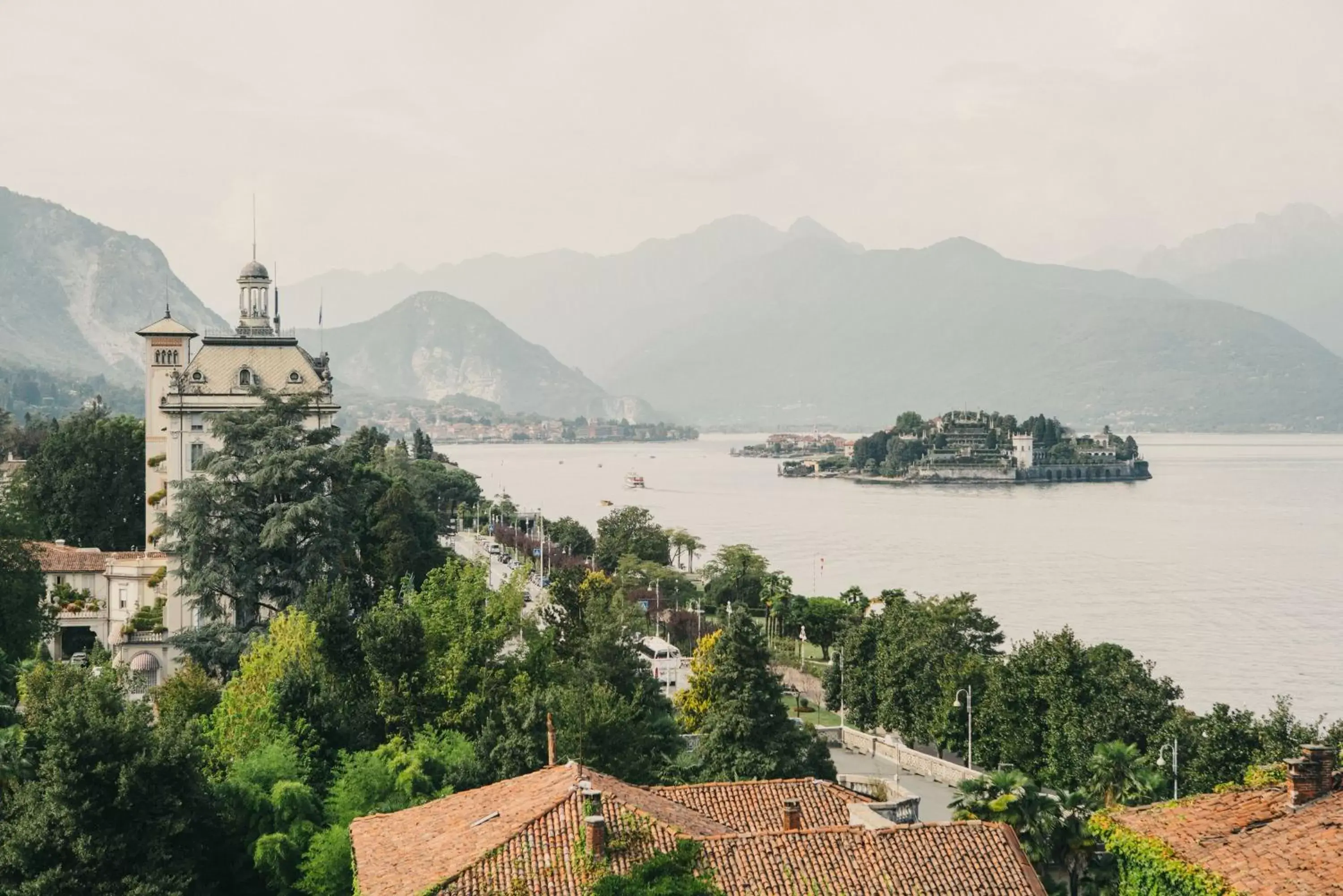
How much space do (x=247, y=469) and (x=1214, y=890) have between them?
26.5m

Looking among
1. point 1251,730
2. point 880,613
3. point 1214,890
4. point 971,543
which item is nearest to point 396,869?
point 1214,890

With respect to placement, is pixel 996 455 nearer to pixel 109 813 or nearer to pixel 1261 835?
pixel 109 813

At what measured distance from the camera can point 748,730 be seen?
2522 cm

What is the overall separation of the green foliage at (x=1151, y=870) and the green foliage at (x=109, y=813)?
35.6ft

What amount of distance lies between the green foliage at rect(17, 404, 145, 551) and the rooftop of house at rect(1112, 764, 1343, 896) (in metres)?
42.1

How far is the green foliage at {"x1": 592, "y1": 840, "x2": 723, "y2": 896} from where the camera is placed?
11.8 m

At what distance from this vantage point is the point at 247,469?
34.0m

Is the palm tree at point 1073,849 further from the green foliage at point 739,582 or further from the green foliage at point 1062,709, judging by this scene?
the green foliage at point 739,582

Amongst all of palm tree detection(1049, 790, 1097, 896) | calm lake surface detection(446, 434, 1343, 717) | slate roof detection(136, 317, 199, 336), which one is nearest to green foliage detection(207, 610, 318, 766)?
palm tree detection(1049, 790, 1097, 896)

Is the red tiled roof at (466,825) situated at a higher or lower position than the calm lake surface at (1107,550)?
higher

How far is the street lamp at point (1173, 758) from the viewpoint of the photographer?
25.4 metres

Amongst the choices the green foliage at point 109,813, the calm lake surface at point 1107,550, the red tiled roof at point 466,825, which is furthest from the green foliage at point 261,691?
the calm lake surface at point 1107,550

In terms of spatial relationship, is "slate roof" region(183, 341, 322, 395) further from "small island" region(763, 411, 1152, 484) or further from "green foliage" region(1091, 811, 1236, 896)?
"small island" region(763, 411, 1152, 484)

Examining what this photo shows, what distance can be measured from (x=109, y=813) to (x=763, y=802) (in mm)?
8123
